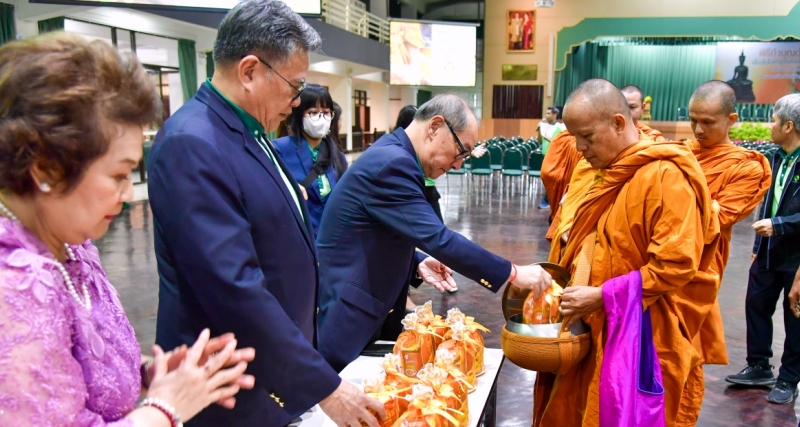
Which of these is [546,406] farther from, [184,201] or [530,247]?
[530,247]

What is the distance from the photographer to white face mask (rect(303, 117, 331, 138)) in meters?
3.21

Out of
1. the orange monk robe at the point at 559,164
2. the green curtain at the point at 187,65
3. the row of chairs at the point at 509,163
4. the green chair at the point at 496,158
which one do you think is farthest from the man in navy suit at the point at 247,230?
the green curtain at the point at 187,65

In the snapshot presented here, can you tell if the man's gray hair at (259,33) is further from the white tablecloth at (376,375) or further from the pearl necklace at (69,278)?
the white tablecloth at (376,375)

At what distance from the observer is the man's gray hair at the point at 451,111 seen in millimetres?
1887

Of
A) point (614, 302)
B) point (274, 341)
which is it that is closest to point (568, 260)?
point (614, 302)

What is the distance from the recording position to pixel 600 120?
178 centimetres

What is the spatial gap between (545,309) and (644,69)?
19.8 metres

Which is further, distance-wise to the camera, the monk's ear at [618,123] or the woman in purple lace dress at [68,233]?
the monk's ear at [618,123]

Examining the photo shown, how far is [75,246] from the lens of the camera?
0.83 metres

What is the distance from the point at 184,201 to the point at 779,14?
20385 mm

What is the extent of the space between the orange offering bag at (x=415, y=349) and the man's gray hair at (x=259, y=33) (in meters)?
0.90

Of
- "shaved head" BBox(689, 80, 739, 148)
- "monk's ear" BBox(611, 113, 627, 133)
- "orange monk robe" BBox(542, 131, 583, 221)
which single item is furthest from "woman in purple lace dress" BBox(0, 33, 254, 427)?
"orange monk robe" BBox(542, 131, 583, 221)

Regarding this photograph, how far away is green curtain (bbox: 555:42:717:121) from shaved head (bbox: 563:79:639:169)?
17941 millimetres

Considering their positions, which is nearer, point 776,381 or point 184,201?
point 184,201
